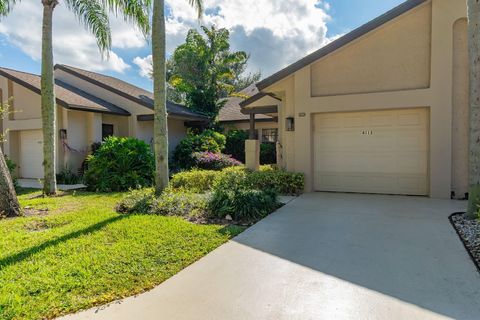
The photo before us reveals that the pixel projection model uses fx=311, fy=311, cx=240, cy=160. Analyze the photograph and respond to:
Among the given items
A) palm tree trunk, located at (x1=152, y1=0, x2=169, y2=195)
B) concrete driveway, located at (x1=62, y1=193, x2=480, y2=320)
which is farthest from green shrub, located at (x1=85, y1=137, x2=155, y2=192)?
concrete driveway, located at (x1=62, y1=193, x2=480, y2=320)

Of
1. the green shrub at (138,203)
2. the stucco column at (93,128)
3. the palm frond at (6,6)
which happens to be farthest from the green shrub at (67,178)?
the green shrub at (138,203)

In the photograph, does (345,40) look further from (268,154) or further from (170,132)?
(170,132)

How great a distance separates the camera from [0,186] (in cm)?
707

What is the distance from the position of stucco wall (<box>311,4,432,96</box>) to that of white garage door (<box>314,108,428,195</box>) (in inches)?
34.3

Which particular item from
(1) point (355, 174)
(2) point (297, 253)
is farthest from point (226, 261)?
(1) point (355, 174)

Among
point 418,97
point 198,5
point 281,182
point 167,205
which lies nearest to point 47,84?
point 198,5

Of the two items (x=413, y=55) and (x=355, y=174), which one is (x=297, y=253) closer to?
(x=355, y=174)

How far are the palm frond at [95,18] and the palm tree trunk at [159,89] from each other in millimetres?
4112

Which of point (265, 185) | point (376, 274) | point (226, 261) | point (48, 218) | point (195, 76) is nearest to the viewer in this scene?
point (376, 274)

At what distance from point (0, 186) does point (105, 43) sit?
6508 mm

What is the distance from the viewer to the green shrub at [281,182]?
999cm

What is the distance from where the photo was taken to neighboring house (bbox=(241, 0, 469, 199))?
8773 millimetres

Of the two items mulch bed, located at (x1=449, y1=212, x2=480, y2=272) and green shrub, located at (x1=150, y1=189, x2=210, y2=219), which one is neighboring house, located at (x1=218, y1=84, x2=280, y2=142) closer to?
green shrub, located at (x1=150, y1=189, x2=210, y2=219)

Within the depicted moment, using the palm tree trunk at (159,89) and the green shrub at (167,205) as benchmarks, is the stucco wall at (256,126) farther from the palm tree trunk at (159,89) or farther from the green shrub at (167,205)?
the green shrub at (167,205)
